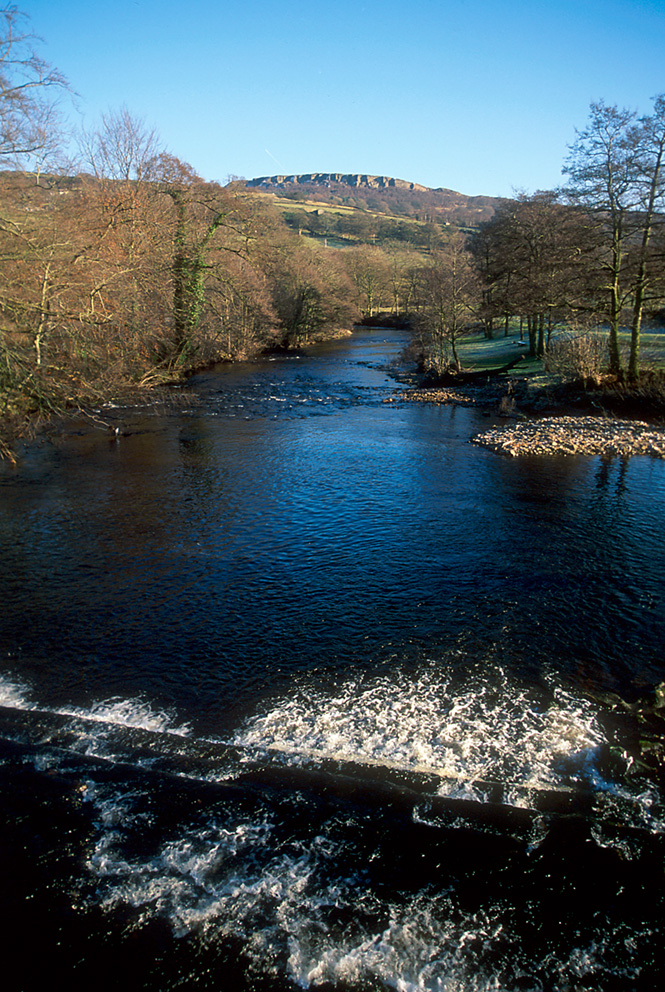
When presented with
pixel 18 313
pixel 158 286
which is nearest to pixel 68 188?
pixel 158 286

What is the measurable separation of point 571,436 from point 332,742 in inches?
711

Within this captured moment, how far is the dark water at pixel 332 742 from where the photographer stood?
4.79 meters

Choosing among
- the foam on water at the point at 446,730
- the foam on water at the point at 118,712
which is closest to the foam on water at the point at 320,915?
the foam on water at the point at 446,730

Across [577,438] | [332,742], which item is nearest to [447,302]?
[577,438]

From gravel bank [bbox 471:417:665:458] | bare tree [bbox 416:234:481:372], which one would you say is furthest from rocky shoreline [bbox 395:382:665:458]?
bare tree [bbox 416:234:481:372]

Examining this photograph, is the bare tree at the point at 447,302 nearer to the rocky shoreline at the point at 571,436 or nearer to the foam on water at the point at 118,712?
the rocky shoreline at the point at 571,436

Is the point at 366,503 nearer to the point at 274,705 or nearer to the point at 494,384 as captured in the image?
the point at 274,705

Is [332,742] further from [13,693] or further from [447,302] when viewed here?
[447,302]

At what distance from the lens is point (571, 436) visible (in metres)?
21.9

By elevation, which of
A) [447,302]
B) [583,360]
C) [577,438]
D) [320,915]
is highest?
[447,302]

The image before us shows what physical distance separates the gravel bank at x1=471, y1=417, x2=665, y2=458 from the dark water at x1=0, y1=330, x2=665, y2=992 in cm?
A: 558

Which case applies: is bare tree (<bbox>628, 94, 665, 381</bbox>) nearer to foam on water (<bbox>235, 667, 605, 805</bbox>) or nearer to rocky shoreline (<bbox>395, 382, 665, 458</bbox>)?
Answer: rocky shoreline (<bbox>395, 382, 665, 458</bbox>)

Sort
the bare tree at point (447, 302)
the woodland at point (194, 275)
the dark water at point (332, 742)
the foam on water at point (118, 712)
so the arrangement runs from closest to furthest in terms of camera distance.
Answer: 1. the dark water at point (332, 742)
2. the foam on water at point (118, 712)
3. the woodland at point (194, 275)
4. the bare tree at point (447, 302)

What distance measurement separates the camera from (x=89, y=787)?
640cm
